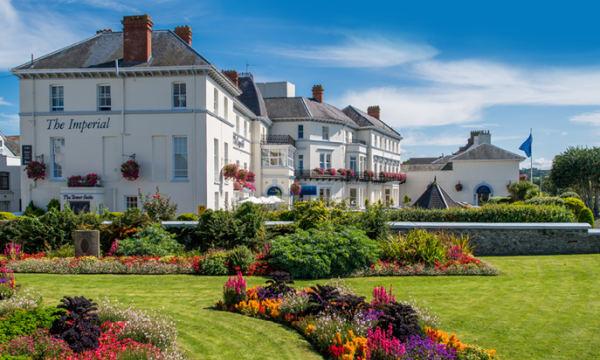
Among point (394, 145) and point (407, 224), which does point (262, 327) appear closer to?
point (407, 224)

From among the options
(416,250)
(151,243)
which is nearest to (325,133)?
(151,243)

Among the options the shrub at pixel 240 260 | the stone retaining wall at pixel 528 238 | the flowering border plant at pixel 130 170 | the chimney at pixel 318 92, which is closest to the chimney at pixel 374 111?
the chimney at pixel 318 92

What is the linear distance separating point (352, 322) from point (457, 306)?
2.96 m

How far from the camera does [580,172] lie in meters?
35.8

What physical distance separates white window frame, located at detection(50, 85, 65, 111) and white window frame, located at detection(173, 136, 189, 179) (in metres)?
7.18

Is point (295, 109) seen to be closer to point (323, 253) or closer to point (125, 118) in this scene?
point (125, 118)

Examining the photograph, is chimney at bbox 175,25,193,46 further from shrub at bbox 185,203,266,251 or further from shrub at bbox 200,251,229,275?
shrub at bbox 200,251,229,275

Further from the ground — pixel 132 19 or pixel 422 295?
pixel 132 19

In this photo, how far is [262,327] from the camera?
269 inches

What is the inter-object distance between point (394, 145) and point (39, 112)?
149 ft

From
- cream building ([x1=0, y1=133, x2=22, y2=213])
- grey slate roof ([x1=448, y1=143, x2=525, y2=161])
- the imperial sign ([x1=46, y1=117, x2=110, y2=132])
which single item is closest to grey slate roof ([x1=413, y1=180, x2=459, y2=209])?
the imperial sign ([x1=46, y1=117, x2=110, y2=132])

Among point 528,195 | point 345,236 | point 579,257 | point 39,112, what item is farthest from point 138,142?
point 528,195

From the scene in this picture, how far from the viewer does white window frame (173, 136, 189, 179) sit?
910 inches

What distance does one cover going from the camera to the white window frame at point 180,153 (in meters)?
23.1
